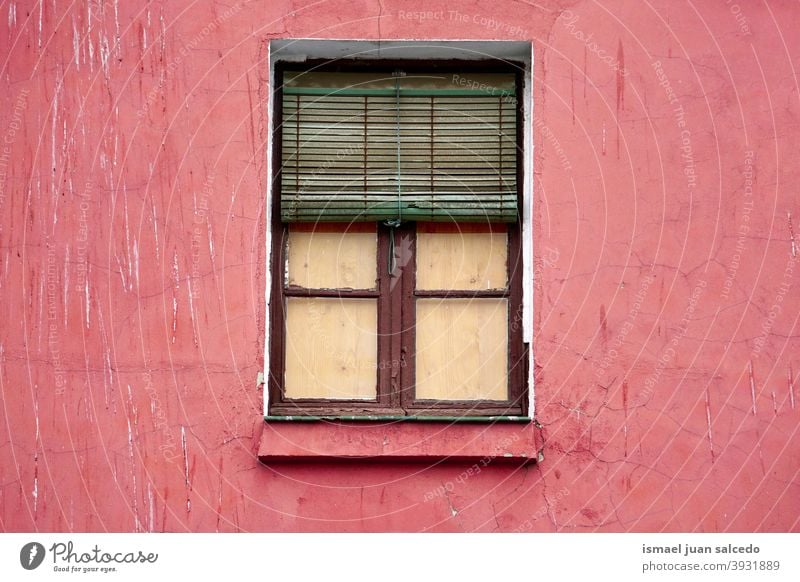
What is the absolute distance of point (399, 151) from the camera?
18.8 feet

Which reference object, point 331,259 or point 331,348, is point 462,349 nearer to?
point 331,348

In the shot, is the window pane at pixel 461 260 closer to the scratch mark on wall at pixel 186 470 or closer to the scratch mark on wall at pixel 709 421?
the scratch mark on wall at pixel 709 421

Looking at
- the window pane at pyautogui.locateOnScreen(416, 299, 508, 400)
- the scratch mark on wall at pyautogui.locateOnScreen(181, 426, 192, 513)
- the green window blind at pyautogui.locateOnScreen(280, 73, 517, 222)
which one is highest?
the green window blind at pyautogui.locateOnScreen(280, 73, 517, 222)

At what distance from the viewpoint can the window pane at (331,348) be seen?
5645 millimetres

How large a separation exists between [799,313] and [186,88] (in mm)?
3049

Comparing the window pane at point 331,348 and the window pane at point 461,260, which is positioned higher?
the window pane at point 461,260

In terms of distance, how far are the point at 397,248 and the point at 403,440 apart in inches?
38.1

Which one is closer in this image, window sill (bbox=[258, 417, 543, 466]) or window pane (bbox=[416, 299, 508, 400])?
window sill (bbox=[258, 417, 543, 466])

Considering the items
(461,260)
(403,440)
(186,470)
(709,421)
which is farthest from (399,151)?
(709,421)

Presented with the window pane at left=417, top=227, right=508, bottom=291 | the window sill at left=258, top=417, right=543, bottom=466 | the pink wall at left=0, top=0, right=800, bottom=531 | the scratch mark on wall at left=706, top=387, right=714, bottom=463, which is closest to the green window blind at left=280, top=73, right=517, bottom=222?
the window pane at left=417, top=227, right=508, bottom=291

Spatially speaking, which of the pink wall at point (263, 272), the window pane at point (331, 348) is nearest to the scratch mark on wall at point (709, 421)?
the pink wall at point (263, 272)

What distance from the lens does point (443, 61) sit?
5832 mm

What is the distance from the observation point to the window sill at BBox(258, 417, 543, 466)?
5328 millimetres

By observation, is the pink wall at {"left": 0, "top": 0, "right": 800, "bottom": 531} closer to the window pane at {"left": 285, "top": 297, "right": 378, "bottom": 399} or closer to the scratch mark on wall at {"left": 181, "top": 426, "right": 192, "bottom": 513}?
the scratch mark on wall at {"left": 181, "top": 426, "right": 192, "bottom": 513}
